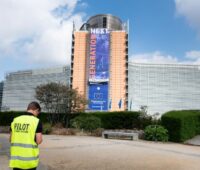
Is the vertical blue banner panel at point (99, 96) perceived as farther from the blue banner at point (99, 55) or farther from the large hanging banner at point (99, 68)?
the blue banner at point (99, 55)

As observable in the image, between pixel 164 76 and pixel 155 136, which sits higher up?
pixel 164 76

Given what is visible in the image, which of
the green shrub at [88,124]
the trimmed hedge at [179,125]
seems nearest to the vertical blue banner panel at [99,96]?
the green shrub at [88,124]

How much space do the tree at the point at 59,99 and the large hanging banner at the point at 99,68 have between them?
181 feet

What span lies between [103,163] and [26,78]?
119 meters

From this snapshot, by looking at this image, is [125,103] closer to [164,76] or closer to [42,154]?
[164,76]

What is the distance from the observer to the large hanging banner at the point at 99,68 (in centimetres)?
8931

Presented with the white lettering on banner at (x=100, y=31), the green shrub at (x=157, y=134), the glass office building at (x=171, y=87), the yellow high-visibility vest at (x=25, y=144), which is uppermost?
the white lettering on banner at (x=100, y=31)

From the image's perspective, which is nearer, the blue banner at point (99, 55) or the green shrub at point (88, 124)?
the green shrub at point (88, 124)

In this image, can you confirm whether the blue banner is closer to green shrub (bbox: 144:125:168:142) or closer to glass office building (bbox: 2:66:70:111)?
glass office building (bbox: 2:66:70:111)

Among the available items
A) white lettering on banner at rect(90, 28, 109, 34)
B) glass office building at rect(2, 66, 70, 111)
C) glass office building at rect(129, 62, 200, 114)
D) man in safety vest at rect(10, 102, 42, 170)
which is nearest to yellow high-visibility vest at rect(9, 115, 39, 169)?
man in safety vest at rect(10, 102, 42, 170)

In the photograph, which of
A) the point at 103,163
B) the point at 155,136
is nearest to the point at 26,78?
the point at 155,136

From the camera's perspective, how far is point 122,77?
90812 millimetres

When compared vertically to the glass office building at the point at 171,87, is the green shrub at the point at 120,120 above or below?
below

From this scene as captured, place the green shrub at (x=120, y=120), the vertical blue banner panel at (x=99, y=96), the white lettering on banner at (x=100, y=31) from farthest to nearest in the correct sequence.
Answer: the white lettering on banner at (x=100, y=31), the vertical blue banner panel at (x=99, y=96), the green shrub at (x=120, y=120)
